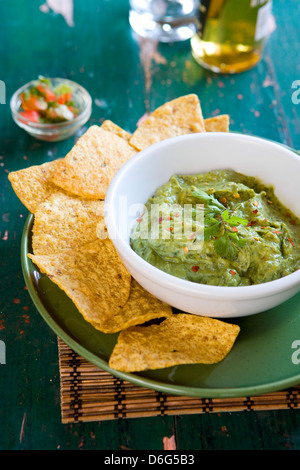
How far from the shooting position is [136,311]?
195 centimetres

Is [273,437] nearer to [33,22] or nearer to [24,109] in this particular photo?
[24,109]

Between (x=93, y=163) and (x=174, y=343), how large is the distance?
976 mm

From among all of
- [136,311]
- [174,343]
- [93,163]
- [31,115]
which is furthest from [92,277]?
[31,115]

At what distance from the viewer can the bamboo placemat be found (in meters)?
1.81

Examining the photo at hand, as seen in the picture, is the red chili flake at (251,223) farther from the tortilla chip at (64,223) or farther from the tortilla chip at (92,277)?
the tortilla chip at (64,223)

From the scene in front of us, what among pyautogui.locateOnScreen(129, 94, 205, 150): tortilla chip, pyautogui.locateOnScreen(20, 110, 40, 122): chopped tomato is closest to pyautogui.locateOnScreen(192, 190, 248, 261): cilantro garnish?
pyautogui.locateOnScreen(129, 94, 205, 150): tortilla chip

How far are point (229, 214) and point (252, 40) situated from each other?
164cm

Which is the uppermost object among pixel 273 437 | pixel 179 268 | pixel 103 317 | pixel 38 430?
pixel 179 268

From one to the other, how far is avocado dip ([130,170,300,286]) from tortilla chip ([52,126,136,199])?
12.7 inches

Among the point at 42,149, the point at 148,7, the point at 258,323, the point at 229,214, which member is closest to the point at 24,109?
the point at 42,149

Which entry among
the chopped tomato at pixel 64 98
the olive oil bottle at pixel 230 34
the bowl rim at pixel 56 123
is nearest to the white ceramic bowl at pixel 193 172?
the bowl rim at pixel 56 123

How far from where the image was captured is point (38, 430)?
5.91ft

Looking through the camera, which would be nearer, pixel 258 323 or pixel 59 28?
pixel 258 323

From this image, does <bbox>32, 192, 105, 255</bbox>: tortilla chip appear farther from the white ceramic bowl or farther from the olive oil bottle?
the olive oil bottle
